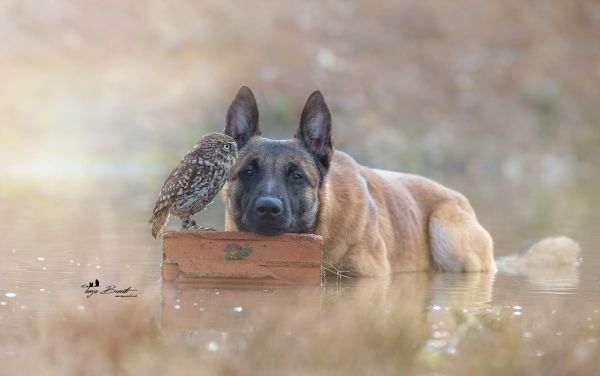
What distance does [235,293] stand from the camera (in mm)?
6957

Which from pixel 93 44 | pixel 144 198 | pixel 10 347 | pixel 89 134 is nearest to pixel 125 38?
pixel 93 44

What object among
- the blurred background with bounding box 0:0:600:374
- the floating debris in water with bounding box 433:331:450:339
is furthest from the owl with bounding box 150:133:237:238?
the blurred background with bounding box 0:0:600:374

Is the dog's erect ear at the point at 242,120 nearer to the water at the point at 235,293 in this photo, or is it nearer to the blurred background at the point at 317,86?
the water at the point at 235,293

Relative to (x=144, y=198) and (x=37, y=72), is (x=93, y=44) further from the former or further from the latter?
(x=144, y=198)

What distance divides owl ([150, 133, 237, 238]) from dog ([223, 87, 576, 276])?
241 millimetres

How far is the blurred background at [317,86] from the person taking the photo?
86.5ft

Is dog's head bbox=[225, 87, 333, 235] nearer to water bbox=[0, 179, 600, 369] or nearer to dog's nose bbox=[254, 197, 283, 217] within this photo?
dog's nose bbox=[254, 197, 283, 217]

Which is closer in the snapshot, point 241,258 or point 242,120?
point 241,258

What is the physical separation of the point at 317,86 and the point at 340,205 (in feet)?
79.6

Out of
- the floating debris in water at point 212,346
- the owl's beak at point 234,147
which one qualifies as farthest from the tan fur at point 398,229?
the floating debris in water at point 212,346

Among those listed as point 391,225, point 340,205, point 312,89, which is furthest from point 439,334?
point 312,89

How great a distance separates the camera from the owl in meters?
7.09

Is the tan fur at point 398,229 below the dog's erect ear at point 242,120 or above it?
below

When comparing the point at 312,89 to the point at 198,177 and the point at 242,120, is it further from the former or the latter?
the point at 198,177
